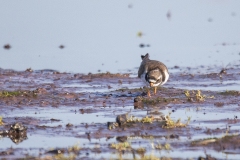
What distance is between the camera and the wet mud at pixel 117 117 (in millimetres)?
11789

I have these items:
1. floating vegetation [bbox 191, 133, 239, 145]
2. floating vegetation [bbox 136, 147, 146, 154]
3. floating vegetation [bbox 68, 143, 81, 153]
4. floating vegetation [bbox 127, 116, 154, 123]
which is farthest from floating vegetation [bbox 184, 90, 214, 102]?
floating vegetation [bbox 68, 143, 81, 153]

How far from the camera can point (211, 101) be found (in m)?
16.7

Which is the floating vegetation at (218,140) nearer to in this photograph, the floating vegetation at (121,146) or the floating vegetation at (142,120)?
the floating vegetation at (121,146)

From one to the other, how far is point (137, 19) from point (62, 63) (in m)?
10.8

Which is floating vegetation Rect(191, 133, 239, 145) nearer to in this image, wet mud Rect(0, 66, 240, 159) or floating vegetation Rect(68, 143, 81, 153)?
wet mud Rect(0, 66, 240, 159)

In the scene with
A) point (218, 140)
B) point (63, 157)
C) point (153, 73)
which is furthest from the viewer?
point (153, 73)

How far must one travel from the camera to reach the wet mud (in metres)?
11.8

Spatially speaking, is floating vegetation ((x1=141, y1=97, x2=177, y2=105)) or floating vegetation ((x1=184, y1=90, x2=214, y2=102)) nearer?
floating vegetation ((x1=141, y1=97, x2=177, y2=105))

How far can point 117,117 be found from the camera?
13.7 m

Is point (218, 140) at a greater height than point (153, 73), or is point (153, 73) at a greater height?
point (153, 73)

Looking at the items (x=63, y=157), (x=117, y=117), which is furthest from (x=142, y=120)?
(x=63, y=157)

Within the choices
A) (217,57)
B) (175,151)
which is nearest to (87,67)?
(217,57)

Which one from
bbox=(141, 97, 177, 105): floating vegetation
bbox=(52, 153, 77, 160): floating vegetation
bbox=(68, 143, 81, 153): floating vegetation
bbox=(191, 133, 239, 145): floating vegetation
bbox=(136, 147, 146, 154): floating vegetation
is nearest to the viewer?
bbox=(52, 153, 77, 160): floating vegetation

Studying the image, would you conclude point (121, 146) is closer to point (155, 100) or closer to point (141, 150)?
point (141, 150)
